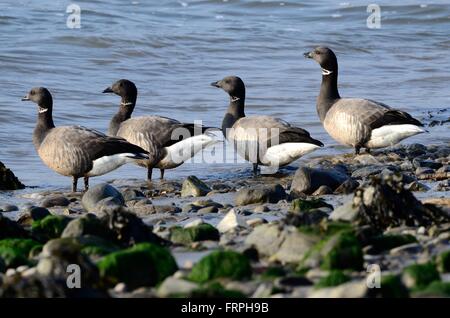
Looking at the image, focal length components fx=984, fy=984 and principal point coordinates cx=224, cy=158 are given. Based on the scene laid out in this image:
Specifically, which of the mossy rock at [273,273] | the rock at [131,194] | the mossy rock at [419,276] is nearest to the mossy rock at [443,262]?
the mossy rock at [419,276]

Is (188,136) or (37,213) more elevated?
(188,136)

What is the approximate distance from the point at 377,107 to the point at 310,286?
816 cm

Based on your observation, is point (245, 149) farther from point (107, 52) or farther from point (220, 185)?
point (107, 52)

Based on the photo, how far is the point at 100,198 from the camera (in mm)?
10086

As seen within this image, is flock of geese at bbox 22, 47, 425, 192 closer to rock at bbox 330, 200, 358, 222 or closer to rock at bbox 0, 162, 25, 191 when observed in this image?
rock at bbox 0, 162, 25, 191

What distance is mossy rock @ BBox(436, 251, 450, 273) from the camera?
5879 mm

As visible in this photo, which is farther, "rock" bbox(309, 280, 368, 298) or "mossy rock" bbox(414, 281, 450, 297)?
"mossy rock" bbox(414, 281, 450, 297)

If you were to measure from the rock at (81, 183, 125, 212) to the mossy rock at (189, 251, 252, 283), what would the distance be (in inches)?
156

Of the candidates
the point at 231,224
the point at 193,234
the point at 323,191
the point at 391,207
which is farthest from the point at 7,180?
the point at 391,207

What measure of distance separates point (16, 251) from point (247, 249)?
5.35 feet

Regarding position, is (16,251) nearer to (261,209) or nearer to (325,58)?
(261,209)

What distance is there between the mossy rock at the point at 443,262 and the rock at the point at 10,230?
328cm

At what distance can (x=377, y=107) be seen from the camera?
13.5 metres

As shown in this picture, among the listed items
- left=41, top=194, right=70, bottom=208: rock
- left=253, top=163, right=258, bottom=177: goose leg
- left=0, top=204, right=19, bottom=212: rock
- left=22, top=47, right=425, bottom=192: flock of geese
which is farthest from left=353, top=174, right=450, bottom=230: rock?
left=253, top=163, right=258, bottom=177: goose leg
